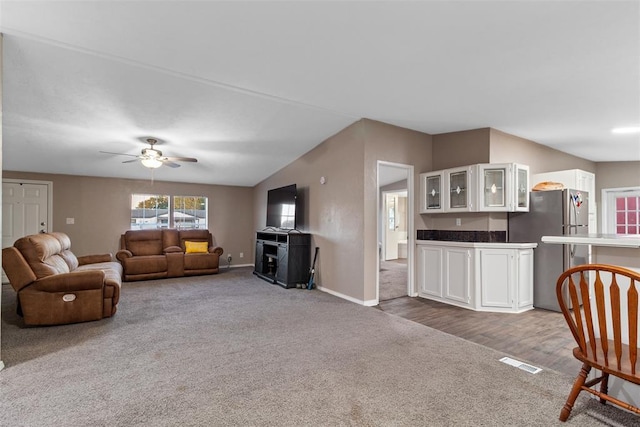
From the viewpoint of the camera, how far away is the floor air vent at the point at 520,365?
2.38m

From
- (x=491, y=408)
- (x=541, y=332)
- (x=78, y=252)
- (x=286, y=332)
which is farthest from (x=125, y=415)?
(x=78, y=252)

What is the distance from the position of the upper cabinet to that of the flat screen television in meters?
2.63

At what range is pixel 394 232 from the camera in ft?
31.3

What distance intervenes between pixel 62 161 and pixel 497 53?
691cm

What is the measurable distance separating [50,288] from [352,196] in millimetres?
3730

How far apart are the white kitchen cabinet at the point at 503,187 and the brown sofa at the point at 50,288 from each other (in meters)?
4.75

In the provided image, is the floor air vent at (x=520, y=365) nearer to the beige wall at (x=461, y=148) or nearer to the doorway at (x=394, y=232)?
the doorway at (x=394, y=232)

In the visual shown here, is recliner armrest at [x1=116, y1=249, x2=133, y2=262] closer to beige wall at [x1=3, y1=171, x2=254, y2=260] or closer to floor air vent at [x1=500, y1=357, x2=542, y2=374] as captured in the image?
beige wall at [x1=3, y1=171, x2=254, y2=260]

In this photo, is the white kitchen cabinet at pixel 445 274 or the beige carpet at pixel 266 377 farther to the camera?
the white kitchen cabinet at pixel 445 274

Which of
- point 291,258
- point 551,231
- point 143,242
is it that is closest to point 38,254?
point 291,258

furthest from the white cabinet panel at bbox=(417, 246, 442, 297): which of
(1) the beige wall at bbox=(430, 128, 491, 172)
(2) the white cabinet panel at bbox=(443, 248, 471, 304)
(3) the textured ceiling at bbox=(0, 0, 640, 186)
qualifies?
(3) the textured ceiling at bbox=(0, 0, 640, 186)

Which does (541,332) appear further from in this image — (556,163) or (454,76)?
(556,163)

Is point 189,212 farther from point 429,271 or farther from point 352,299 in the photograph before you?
point 429,271

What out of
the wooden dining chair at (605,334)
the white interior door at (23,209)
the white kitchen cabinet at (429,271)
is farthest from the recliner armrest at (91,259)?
the wooden dining chair at (605,334)
